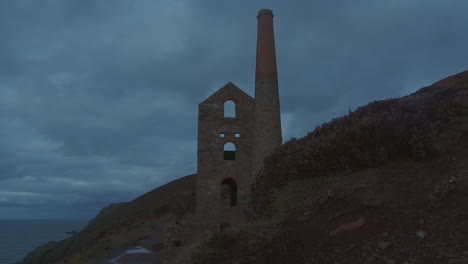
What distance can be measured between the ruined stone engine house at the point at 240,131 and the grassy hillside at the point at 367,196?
9673 mm

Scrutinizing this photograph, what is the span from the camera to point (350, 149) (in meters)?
7.62

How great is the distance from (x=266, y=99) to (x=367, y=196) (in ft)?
43.2

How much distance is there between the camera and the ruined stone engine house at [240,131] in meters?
18.9

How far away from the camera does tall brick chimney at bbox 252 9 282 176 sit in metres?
18.7

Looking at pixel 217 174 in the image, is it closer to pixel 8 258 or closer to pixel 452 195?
pixel 452 195

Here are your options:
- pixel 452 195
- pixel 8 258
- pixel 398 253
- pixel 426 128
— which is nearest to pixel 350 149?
pixel 426 128

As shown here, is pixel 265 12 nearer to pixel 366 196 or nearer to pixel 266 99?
pixel 266 99

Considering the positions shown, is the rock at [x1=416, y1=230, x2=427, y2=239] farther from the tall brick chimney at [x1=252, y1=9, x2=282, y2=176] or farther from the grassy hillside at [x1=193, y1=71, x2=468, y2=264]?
the tall brick chimney at [x1=252, y1=9, x2=282, y2=176]

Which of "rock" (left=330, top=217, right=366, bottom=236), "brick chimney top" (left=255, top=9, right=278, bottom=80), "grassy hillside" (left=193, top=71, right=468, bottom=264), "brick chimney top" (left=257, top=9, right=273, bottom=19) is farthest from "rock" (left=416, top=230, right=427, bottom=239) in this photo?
"brick chimney top" (left=257, top=9, right=273, bottom=19)

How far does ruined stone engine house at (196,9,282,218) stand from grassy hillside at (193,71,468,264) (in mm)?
9673

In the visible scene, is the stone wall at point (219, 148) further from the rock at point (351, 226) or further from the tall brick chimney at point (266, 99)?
the rock at point (351, 226)

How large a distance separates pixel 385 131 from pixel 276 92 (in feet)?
39.4

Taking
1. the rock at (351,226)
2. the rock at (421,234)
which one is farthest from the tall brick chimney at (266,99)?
the rock at (421,234)

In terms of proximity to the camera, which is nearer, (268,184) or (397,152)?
(397,152)
